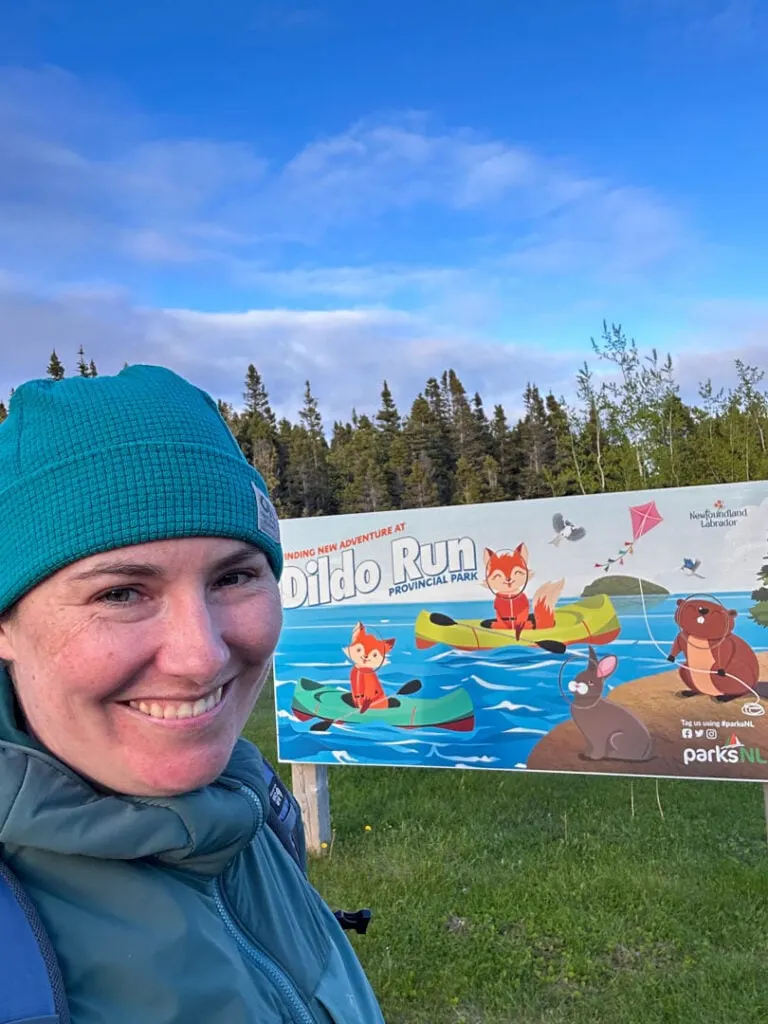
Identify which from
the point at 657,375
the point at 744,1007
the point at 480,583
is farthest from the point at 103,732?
the point at 657,375

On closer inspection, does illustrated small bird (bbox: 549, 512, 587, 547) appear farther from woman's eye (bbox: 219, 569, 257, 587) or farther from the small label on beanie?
woman's eye (bbox: 219, 569, 257, 587)

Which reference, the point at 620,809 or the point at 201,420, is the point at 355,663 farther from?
the point at 201,420

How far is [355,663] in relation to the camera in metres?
4.82

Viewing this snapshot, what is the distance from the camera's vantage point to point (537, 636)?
14.7ft

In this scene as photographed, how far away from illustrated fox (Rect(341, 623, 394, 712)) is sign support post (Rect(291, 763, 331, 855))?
57cm

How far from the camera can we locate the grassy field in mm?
3344

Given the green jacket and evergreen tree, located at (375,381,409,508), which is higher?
evergreen tree, located at (375,381,409,508)

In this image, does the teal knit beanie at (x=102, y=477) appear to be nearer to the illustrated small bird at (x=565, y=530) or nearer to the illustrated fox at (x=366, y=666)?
the illustrated small bird at (x=565, y=530)

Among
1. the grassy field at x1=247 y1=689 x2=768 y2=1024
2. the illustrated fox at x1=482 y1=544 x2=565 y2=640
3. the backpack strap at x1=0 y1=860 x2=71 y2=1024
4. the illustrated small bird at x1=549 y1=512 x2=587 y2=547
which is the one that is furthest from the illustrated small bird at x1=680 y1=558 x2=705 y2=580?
the backpack strap at x1=0 y1=860 x2=71 y2=1024

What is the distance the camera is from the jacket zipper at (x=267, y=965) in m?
1.08

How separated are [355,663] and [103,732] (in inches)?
154

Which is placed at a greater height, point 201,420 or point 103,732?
point 201,420

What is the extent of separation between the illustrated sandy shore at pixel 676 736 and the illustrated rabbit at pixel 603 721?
32mm

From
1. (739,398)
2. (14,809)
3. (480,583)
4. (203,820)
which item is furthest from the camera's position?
(739,398)
